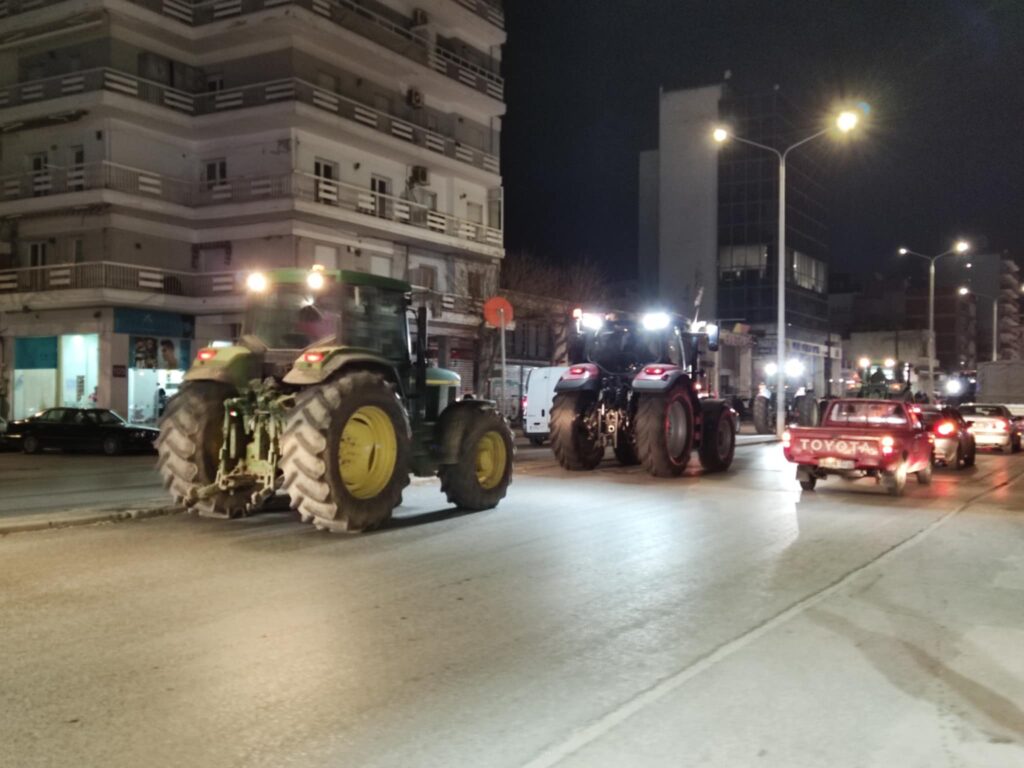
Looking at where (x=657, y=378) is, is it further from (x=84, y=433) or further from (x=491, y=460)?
(x=84, y=433)

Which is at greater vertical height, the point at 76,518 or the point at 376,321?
the point at 376,321

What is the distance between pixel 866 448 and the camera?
14.5 m

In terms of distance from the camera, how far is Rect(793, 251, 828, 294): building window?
66938 millimetres

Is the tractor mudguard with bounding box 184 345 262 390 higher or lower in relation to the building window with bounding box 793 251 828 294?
lower

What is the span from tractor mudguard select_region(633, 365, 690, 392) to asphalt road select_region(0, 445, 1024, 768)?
17.9 feet

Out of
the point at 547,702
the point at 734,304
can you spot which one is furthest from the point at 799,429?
the point at 734,304

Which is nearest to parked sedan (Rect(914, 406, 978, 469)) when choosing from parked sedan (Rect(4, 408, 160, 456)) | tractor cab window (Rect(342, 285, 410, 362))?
tractor cab window (Rect(342, 285, 410, 362))

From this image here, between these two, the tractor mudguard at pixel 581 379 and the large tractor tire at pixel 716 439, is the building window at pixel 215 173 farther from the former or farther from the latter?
the large tractor tire at pixel 716 439

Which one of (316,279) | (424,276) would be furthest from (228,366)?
(424,276)

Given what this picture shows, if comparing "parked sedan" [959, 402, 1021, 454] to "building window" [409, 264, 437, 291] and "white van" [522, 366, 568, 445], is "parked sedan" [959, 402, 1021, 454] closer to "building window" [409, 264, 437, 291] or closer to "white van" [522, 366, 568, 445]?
"white van" [522, 366, 568, 445]

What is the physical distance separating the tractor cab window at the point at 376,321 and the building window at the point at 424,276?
24.6 m

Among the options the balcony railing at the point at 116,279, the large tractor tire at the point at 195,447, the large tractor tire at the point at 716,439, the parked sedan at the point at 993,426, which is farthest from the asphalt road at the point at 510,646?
the balcony railing at the point at 116,279

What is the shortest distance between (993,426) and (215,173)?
27.0 m

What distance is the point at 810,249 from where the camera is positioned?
6919cm
